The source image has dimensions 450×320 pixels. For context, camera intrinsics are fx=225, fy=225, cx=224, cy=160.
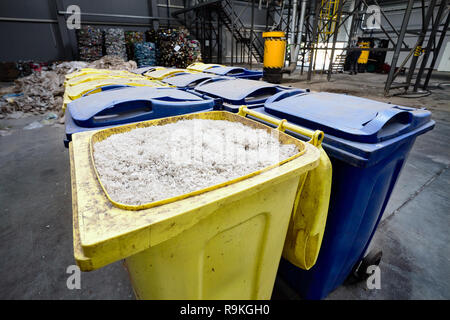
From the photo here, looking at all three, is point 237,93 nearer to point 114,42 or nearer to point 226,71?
point 226,71

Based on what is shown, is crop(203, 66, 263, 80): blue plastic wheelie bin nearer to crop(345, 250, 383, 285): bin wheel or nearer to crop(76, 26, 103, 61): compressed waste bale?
crop(345, 250, 383, 285): bin wheel

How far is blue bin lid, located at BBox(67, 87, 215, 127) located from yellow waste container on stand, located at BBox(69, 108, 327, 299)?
1.18 ft

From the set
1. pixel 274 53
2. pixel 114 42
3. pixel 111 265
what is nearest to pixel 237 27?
pixel 114 42

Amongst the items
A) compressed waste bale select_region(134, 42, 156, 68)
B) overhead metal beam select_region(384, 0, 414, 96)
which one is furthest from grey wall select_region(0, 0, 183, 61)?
overhead metal beam select_region(384, 0, 414, 96)

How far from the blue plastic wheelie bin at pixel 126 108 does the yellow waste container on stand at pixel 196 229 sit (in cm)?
35

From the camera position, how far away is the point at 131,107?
4.76 feet

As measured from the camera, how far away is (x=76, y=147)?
2.68ft

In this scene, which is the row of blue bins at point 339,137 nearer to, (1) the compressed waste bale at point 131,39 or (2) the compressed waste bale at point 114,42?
(2) the compressed waste bale at point 114,42

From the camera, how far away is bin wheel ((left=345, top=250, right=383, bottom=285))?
1.48 meters

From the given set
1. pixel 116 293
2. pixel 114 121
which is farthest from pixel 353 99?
pixel 116 293

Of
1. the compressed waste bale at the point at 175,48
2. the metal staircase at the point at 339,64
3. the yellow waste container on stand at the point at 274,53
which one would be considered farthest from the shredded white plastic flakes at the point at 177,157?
the metal staircase at the point at 339,64

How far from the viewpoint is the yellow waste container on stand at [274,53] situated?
22.6 ft

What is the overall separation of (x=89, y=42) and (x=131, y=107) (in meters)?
9.54
